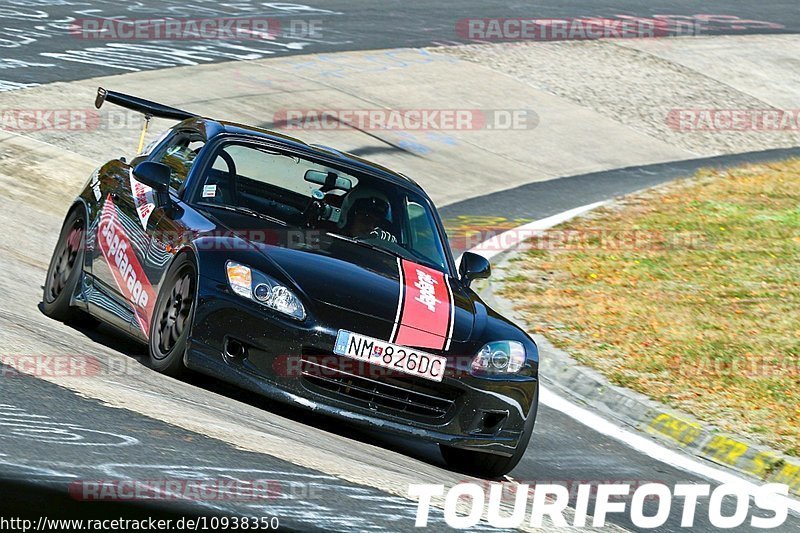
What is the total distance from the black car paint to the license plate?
0.04 m

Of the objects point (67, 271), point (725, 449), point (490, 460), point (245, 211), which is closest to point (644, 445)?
point (725, 449)

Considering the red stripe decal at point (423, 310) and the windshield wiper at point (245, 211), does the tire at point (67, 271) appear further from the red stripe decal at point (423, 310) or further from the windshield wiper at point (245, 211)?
the red stripe decal at point (423, 310)

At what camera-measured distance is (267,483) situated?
17.5ft

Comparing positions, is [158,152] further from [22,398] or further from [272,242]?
[22,398]

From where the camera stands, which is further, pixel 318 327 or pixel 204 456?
pixel 318 327

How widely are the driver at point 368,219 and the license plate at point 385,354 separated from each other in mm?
1379

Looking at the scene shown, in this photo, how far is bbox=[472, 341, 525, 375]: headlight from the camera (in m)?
6.91

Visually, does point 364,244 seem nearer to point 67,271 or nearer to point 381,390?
point 381,390

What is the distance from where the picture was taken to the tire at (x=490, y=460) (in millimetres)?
7055

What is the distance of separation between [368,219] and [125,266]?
145 centimetres

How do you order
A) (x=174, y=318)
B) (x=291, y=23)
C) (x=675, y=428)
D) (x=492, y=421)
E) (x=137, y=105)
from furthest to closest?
1. (x=291, y=23)
2. (x=137, y=105)
3. (x=675, y=428)
4. (x=174, y=318)
5. (x=492, y=421)

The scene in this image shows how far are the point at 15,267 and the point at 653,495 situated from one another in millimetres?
5495

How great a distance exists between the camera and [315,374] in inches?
262

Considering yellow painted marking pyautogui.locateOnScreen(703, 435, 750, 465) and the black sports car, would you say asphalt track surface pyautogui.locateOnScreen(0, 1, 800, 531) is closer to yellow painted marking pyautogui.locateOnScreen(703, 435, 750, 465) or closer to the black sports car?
the black sports car
